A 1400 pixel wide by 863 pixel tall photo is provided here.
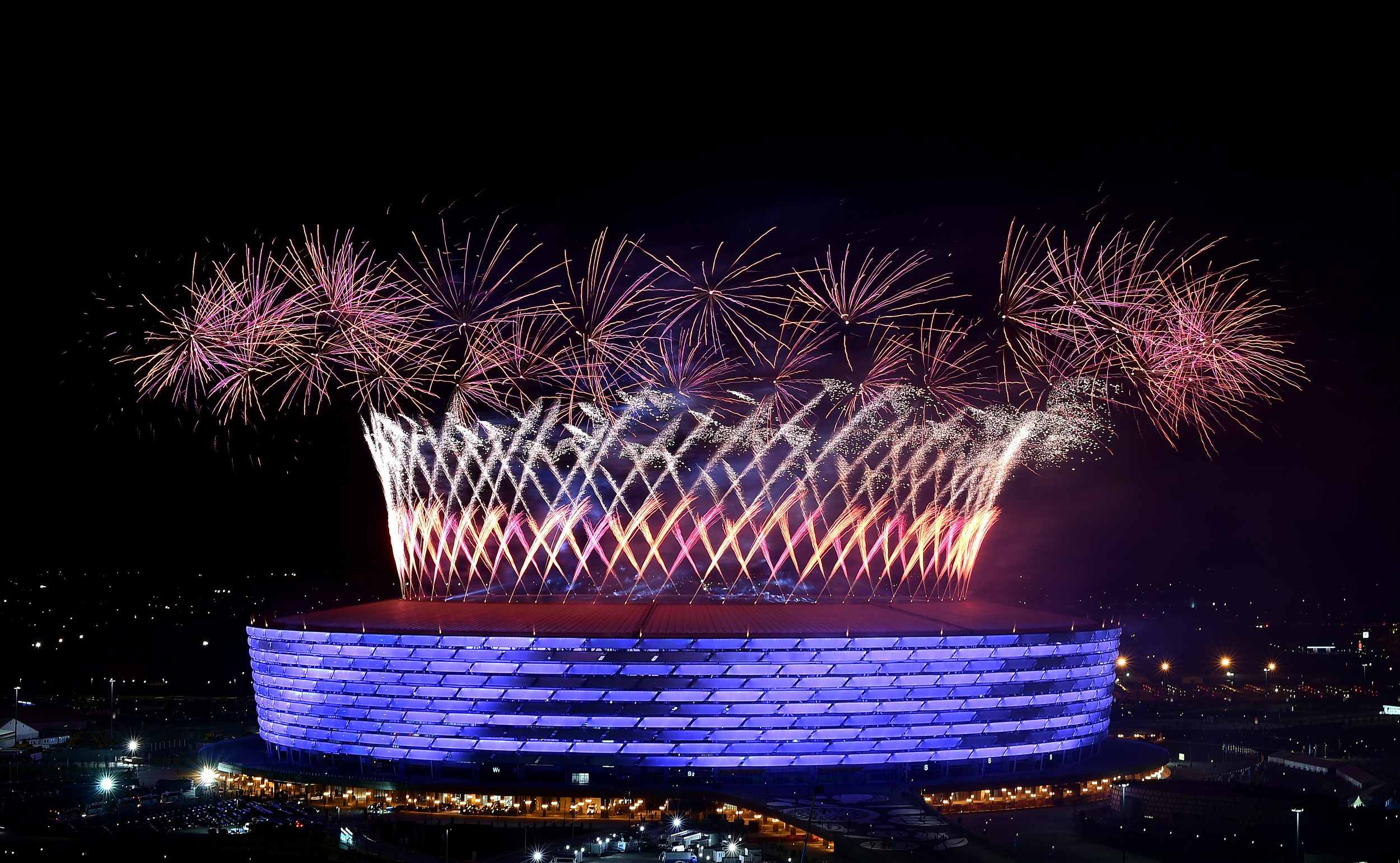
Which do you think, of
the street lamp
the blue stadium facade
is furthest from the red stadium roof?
the street lamp

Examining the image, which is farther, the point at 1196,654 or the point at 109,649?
the point at 1196,654

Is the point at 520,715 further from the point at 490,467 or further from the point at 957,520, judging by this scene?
the point at 957,520

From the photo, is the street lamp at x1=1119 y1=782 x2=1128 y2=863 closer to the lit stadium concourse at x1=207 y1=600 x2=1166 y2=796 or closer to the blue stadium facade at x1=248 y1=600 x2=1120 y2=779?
the lit stadium concourse at x1=207 y1=600 x2=1166 y2=796

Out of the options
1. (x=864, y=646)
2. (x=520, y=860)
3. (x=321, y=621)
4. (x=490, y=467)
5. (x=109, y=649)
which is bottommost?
(x=520, y=860)

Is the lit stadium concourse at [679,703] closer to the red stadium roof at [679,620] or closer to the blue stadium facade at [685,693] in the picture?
the blue stadium facade at [685,693]

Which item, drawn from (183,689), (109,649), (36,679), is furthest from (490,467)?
(109,649)
